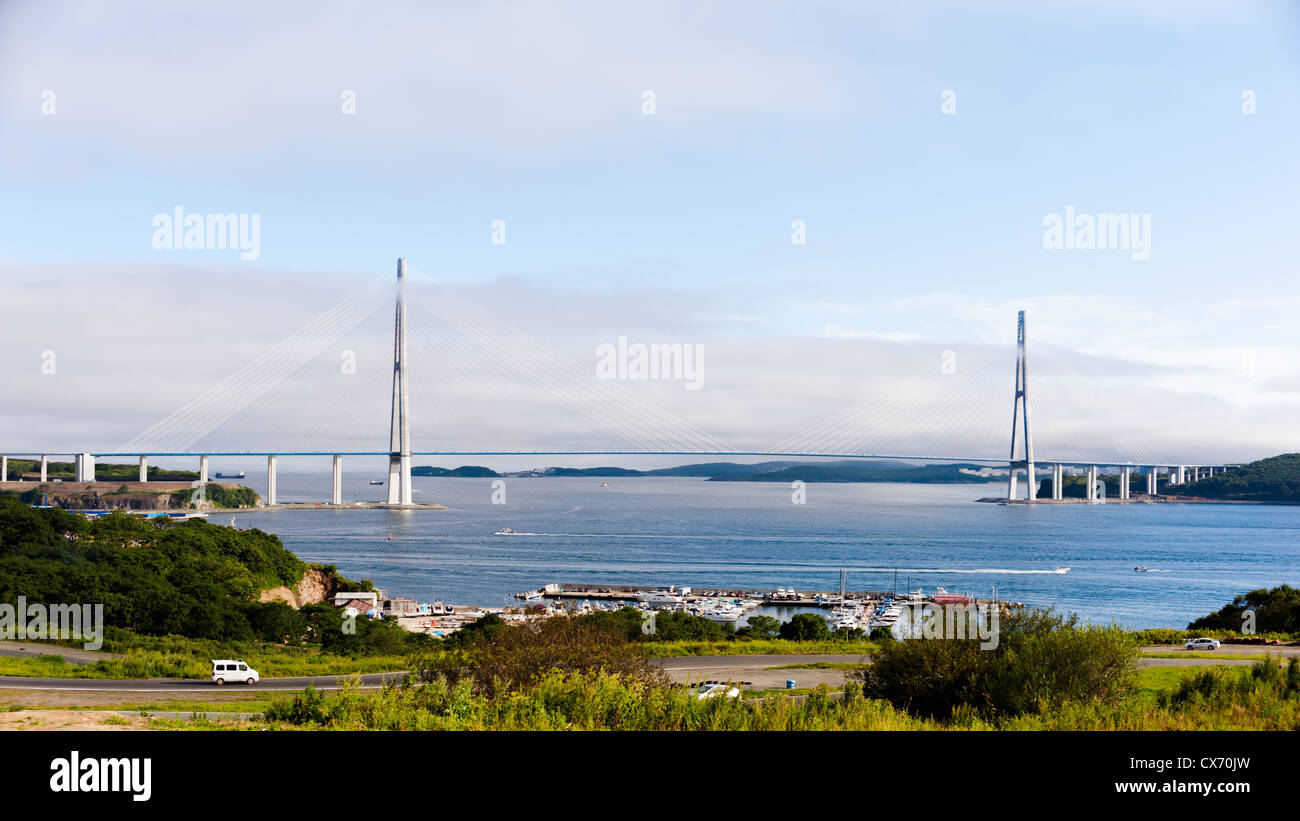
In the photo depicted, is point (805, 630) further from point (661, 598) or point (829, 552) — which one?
point (829, 552)

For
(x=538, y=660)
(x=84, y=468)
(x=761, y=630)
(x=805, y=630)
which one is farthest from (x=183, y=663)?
(x=84, y=468)

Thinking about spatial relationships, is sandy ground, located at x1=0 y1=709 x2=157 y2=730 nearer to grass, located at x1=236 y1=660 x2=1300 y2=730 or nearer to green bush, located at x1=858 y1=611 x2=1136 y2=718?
grass, located at x1=236 y1=660 x2=1300 y2=730

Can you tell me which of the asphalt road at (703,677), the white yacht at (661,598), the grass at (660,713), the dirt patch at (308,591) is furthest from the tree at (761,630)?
the grass at (660,713)

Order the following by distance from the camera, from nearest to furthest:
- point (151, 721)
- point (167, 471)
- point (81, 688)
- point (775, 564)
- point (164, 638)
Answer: point (151, 721) → point (81, 688) → point (164, 638) → point (775, 564) → point (167, 471)

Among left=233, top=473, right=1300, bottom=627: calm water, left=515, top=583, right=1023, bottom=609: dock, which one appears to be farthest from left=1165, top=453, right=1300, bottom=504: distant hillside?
left=515, top=583, right=1023, bottom=609: dock

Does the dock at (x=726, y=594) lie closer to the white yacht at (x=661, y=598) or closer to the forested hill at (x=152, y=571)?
the white yacht at (x=661, y=598)
